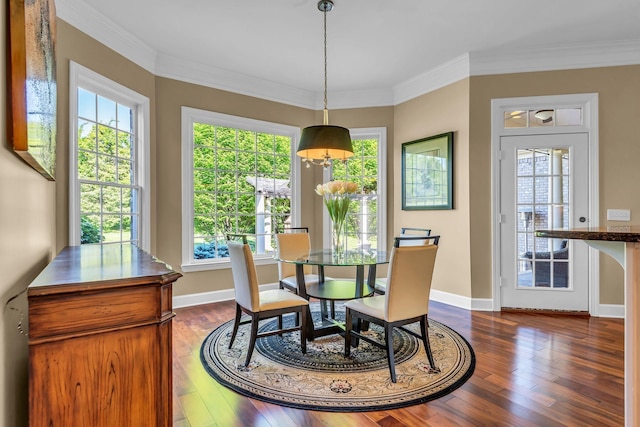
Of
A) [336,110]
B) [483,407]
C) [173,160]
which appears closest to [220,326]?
[173,160]

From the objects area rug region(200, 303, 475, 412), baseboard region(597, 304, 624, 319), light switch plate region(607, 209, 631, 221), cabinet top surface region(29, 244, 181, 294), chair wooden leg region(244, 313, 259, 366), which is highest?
light switch plate region(607, 209, 631, 221)

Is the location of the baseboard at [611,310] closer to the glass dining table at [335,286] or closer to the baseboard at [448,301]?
the baseboard at [448,301]

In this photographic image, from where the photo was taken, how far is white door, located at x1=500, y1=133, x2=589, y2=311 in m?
3.79

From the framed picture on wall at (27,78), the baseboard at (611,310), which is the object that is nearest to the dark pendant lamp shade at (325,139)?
the framed picture on wall at (27,78)

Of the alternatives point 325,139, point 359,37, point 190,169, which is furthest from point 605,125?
point 190,169

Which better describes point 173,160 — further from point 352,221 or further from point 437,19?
point 437,19

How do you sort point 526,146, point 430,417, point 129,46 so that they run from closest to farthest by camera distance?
point 430,417 < point 129,46 < point 526,146

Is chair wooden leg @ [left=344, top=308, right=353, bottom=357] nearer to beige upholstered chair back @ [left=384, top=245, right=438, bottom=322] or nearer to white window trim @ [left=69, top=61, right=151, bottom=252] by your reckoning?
beige upholstered chair back @ [left=384, top=245, right=438, bottom=322]

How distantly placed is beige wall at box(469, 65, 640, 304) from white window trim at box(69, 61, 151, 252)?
12.1 ft

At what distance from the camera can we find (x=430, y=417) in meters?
1.92

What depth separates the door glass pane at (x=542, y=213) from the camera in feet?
12.6

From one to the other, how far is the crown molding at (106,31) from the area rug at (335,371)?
286cm

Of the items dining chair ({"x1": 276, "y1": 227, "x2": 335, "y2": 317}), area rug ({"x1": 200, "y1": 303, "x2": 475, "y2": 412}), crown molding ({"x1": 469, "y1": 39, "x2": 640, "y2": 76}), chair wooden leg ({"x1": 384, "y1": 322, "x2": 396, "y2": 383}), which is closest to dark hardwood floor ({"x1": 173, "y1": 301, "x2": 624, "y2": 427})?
area rug ({"x1": 200, "y1": 303, "x2": 475, "y2": 412})

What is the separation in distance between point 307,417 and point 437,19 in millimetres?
3406
